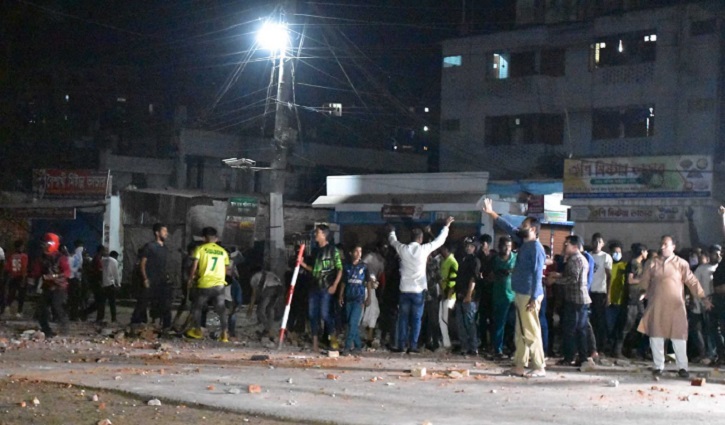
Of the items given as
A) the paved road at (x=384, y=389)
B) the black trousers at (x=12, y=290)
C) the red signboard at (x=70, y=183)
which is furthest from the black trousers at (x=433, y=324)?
the red signboard at (x=70, y=183)

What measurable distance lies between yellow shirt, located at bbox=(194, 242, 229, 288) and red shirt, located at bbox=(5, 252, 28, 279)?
22.5ft

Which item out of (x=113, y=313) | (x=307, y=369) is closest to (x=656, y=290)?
(x=307, y=369)

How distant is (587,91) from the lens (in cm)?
4153

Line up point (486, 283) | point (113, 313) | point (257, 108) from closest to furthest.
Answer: point (486, 283) < point (113, 313) < point (257, 108)

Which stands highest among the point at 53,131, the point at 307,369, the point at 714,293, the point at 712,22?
the point at 712,22

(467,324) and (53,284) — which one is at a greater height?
(53,284)

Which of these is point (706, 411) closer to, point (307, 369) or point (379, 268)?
point (307, 369)

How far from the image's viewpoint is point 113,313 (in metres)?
20.0

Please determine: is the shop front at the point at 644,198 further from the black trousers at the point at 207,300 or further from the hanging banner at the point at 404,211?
the black trousers at the point at 207,300

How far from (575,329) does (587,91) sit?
30.1 m

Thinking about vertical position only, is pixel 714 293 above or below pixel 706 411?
above

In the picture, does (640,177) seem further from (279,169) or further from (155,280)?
(155,280)

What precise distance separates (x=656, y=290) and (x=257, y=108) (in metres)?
40.3

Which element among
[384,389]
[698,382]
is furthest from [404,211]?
[384,389]
